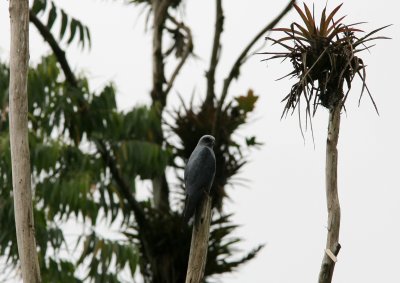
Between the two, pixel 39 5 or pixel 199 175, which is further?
pixel 39 5

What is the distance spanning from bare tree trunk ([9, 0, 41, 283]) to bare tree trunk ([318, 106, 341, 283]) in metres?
1.94

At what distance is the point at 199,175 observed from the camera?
10.2 m

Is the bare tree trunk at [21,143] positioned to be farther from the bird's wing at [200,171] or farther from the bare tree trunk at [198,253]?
the bird's wing at [200,171]

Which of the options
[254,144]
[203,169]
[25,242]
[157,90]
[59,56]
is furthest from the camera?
[157,90]

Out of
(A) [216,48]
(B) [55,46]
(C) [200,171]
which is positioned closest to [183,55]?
(A) [216,48]

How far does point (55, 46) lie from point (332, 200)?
7.55 m

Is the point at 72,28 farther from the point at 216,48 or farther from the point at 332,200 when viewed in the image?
the point at 332,200

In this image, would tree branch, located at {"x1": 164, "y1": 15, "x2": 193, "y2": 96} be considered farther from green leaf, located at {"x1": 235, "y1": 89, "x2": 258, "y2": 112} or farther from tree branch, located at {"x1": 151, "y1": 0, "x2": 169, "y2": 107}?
green leaf, located at {"x1": 235, "y1": 89, "x2": 258, "y2": 112}

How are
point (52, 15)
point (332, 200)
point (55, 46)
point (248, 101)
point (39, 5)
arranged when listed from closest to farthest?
point (332, 200)
point (52, 15)
point (39, 5)
point (55, 46)
point (248, 101)

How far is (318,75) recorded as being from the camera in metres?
8.53

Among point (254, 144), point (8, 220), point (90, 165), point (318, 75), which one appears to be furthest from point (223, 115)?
point (318, 75)

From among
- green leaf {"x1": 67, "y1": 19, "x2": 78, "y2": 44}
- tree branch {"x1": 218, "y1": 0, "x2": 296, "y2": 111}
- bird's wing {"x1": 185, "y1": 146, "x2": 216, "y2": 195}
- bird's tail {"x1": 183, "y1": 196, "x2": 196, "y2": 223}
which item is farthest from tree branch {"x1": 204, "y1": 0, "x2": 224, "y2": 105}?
bird's tail {"x1": 183, "y1": 196, "x2": 196, "y2": 223}

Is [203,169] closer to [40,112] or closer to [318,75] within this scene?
[318,75]

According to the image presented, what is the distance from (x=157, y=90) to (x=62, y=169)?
5264mm
